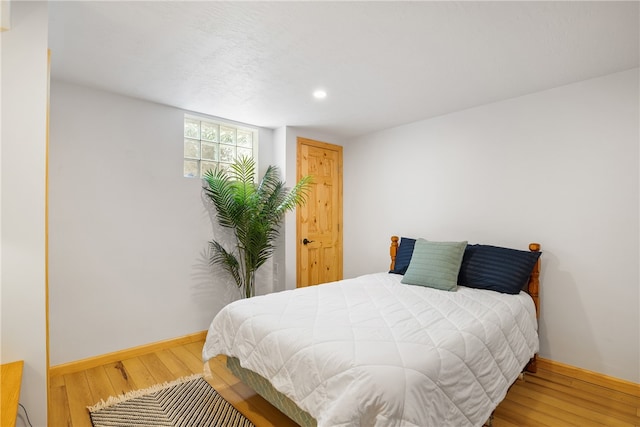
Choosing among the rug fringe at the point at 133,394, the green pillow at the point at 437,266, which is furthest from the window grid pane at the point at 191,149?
the green pillow at the point at 437,266

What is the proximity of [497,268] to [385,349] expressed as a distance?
5.39 ft

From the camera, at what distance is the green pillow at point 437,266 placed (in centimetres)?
275

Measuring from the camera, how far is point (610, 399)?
2.30 metres

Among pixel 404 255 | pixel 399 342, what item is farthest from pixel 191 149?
pixel 399 342

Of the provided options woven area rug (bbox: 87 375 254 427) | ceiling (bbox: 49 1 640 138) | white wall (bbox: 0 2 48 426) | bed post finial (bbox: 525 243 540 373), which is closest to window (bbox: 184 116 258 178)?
ceiling (bbox: 49 1 640 138)

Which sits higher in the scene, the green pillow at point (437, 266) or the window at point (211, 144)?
the window at point (211, 144)

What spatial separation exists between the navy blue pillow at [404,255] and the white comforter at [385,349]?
70cm

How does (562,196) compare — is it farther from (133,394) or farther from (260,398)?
(133,394)

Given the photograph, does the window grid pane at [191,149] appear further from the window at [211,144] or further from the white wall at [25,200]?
the white wall at [25,200]

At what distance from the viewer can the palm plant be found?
133 inches

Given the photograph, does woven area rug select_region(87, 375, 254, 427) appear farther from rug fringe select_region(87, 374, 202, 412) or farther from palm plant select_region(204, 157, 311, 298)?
palm plant select_region(204, 157, 311, 298)

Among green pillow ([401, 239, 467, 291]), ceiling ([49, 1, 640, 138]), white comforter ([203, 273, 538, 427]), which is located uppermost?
ceiling ([49, 1, 640, 138])

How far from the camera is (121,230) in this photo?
2918 millimetres

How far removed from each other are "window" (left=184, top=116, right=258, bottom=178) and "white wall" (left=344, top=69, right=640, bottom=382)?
2025 millimetres
